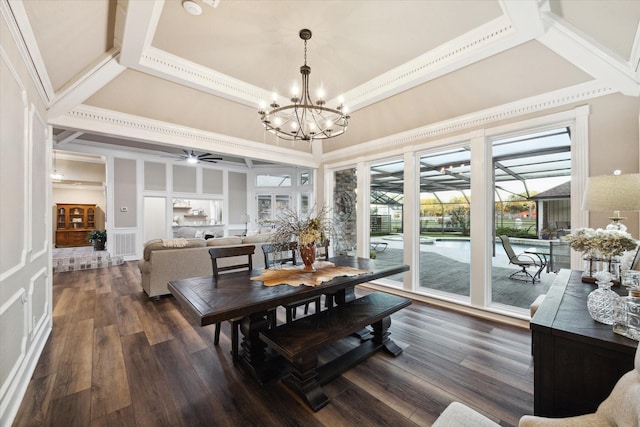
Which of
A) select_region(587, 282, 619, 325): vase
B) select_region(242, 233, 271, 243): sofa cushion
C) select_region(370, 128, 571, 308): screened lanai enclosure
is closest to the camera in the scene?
select_region(587, 282, 619, 325): vase

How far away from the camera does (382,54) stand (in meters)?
2.90

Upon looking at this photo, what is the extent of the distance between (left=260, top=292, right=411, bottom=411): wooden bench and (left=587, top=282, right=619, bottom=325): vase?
→ 1.43m

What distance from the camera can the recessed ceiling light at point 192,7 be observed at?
216cm

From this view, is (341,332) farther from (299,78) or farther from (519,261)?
(519,261)

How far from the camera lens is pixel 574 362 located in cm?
117

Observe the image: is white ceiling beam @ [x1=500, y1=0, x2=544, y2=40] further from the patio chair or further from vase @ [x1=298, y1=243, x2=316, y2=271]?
the patio chair

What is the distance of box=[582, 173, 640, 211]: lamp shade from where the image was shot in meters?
1.75

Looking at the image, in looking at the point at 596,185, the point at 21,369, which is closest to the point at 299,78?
the point at 596,185

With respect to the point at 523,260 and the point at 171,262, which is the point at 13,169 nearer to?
the point at 171,262

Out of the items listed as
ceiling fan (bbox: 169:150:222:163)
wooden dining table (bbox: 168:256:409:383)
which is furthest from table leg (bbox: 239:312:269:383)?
ceiling fan (bbox: 169:150:222:163)

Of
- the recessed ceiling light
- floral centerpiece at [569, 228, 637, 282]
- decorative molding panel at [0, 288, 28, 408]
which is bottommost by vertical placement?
decorative molding panel at [0, 288, 28, 408]

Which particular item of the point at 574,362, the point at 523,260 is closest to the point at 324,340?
the point at 574,362

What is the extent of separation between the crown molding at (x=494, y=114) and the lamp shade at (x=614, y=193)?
141 centimetres

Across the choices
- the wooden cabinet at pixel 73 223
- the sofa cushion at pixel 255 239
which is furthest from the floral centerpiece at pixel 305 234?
the wooden cabinet at pixel 73 223
